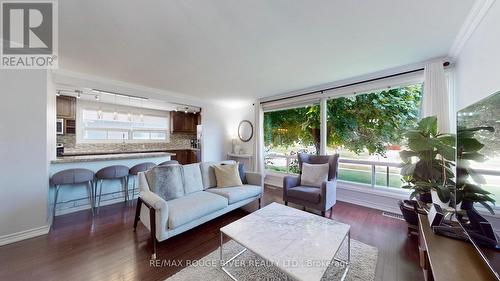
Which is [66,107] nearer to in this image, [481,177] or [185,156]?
[185,156]

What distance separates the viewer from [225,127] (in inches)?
218

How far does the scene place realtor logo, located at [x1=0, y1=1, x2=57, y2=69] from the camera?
1.56 metres

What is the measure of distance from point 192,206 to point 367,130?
3.34m

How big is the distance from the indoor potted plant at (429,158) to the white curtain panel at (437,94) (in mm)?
486

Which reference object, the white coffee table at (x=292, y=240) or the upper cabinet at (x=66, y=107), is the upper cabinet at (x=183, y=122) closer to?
the upper cabinet at (x=66, y=107)

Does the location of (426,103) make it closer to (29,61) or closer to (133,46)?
(133,46)

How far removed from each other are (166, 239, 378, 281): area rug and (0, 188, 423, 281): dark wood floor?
0.31 feet

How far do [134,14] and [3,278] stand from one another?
2523 millimetres

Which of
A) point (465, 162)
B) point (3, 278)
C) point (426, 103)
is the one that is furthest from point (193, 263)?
point (426, 103)

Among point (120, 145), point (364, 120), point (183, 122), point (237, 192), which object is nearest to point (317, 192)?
point (237, 192)

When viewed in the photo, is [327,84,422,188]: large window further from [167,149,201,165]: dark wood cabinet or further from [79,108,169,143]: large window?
[79,108,169,143]: large window

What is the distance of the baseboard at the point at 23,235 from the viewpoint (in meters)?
1.94

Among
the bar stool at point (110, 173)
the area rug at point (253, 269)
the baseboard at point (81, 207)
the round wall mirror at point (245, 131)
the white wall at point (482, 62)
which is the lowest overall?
the area rug at point (253, 269)

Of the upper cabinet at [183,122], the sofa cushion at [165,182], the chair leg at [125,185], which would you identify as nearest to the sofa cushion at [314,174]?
the sofa cushion at [165,182]
